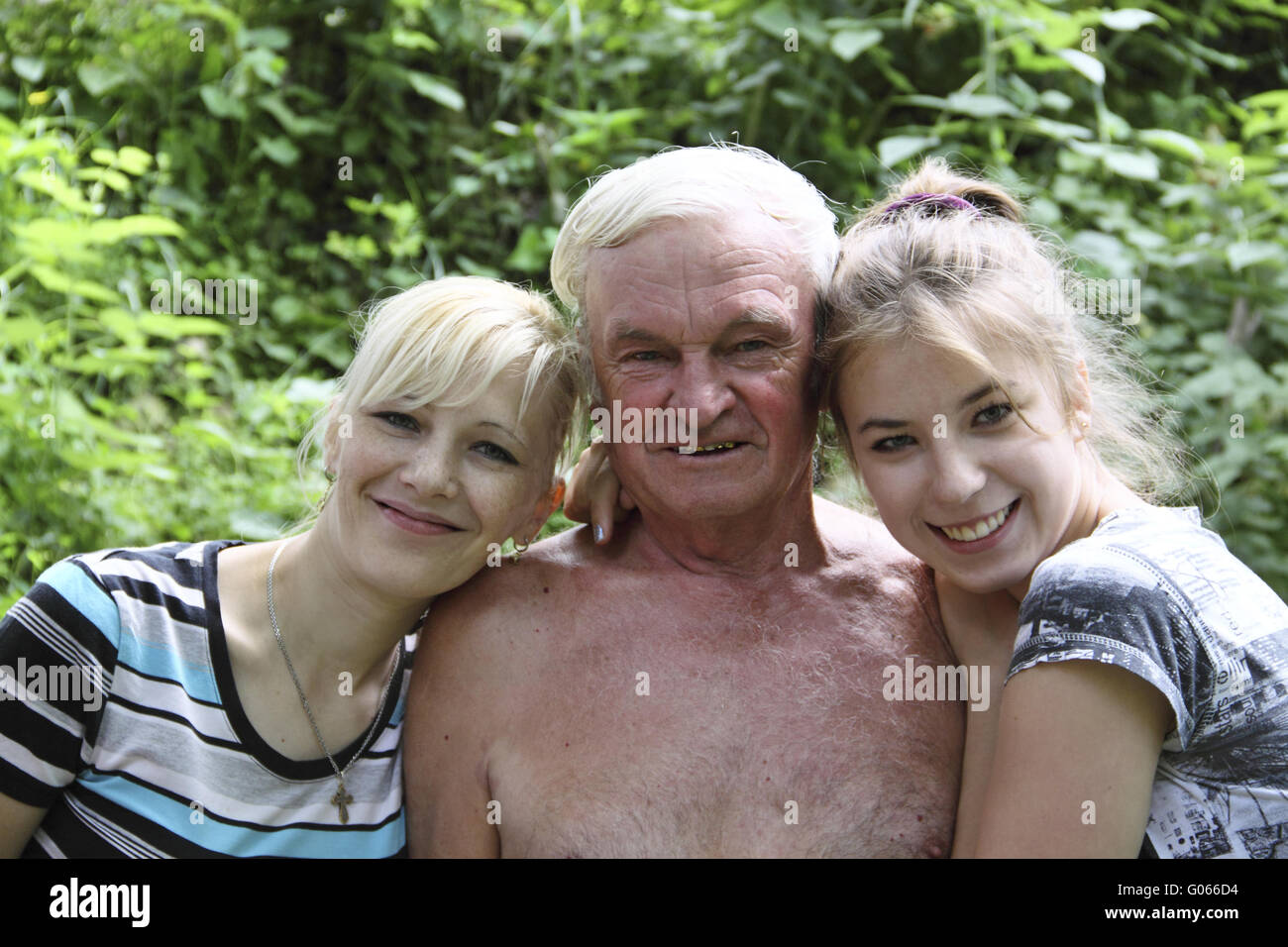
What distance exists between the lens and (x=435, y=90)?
4871mm

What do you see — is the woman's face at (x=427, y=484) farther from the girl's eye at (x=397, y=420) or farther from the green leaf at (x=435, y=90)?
the green leaf at (x=435, y=90)

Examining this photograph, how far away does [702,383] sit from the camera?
6.81ft

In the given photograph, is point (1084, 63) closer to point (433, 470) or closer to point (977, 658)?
point (977, 658)

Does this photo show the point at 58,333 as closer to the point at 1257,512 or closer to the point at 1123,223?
the point at 1123,223

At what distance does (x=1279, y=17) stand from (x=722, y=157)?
455 centimetres

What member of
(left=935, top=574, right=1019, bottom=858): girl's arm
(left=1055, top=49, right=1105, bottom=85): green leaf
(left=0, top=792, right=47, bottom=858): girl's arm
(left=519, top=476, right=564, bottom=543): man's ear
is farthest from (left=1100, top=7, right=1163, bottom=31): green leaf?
(left=0, top=792, right=47, bottom=858): girl's arm

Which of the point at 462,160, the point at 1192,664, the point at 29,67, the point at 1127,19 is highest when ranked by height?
the point at 1127,19

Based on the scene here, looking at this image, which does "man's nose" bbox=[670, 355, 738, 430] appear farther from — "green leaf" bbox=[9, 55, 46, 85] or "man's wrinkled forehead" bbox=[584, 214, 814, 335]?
"green leaf" bbox=[9, 55, 46, 85]

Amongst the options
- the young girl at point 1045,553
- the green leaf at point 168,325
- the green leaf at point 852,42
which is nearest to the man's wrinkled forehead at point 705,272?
the young girl at point 1045,553

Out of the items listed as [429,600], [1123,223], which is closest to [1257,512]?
[1123,223]

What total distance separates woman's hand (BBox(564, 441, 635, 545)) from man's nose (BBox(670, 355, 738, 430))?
9.8 inches

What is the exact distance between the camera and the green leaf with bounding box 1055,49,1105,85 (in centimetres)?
407

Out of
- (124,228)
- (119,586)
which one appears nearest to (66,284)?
(124,228)

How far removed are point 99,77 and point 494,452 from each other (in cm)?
364
